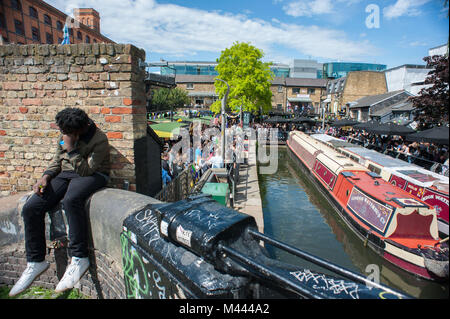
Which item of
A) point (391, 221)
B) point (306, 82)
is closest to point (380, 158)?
point (391, 221)

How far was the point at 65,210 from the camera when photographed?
118 inches

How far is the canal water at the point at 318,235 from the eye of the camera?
25.1 feet

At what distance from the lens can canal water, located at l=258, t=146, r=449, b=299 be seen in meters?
7.66

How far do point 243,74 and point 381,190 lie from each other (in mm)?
23154

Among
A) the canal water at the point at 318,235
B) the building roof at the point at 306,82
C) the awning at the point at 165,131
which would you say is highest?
the building roof at the point at 306,82

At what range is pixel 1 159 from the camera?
172 inches

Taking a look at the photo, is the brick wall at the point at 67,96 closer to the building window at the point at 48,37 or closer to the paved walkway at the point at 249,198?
the paved walkway at the point at 249,198

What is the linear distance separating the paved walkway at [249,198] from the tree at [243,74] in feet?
51.1

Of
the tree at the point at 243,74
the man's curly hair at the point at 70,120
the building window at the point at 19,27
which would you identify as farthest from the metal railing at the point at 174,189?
the building window at the point at 19,27

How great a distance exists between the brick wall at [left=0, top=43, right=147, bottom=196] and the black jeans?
101 cm

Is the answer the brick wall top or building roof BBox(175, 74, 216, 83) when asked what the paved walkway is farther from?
building roof BBox(175, 74, 216, 83)
